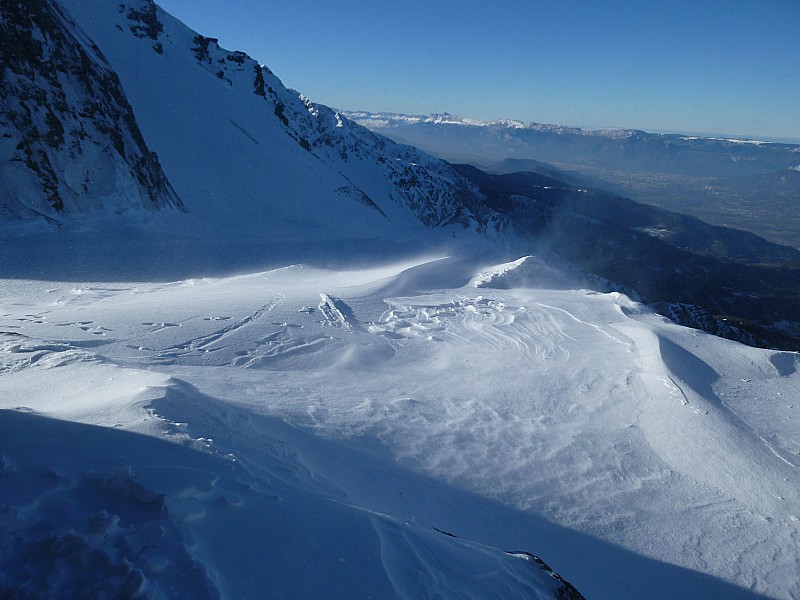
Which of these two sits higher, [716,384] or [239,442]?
[239,442]

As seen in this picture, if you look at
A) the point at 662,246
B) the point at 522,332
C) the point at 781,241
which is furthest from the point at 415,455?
the point at 781,241

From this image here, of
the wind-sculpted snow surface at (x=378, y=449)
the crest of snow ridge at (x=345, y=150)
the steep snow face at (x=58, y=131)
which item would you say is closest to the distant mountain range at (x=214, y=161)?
the steep snow face at (x=58, y=131)

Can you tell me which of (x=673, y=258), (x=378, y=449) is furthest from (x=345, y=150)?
(x=673, y=258)

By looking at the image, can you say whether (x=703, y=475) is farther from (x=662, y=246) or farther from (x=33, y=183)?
(x=662, y=246)

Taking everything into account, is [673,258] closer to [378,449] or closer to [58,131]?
[58,131]

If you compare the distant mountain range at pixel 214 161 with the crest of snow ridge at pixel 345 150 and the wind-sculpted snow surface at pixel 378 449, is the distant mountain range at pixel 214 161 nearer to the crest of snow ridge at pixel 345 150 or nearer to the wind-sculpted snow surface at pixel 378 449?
the crest of snow ridge at pixel 345 150

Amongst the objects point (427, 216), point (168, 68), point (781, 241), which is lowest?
point (781, 241)
